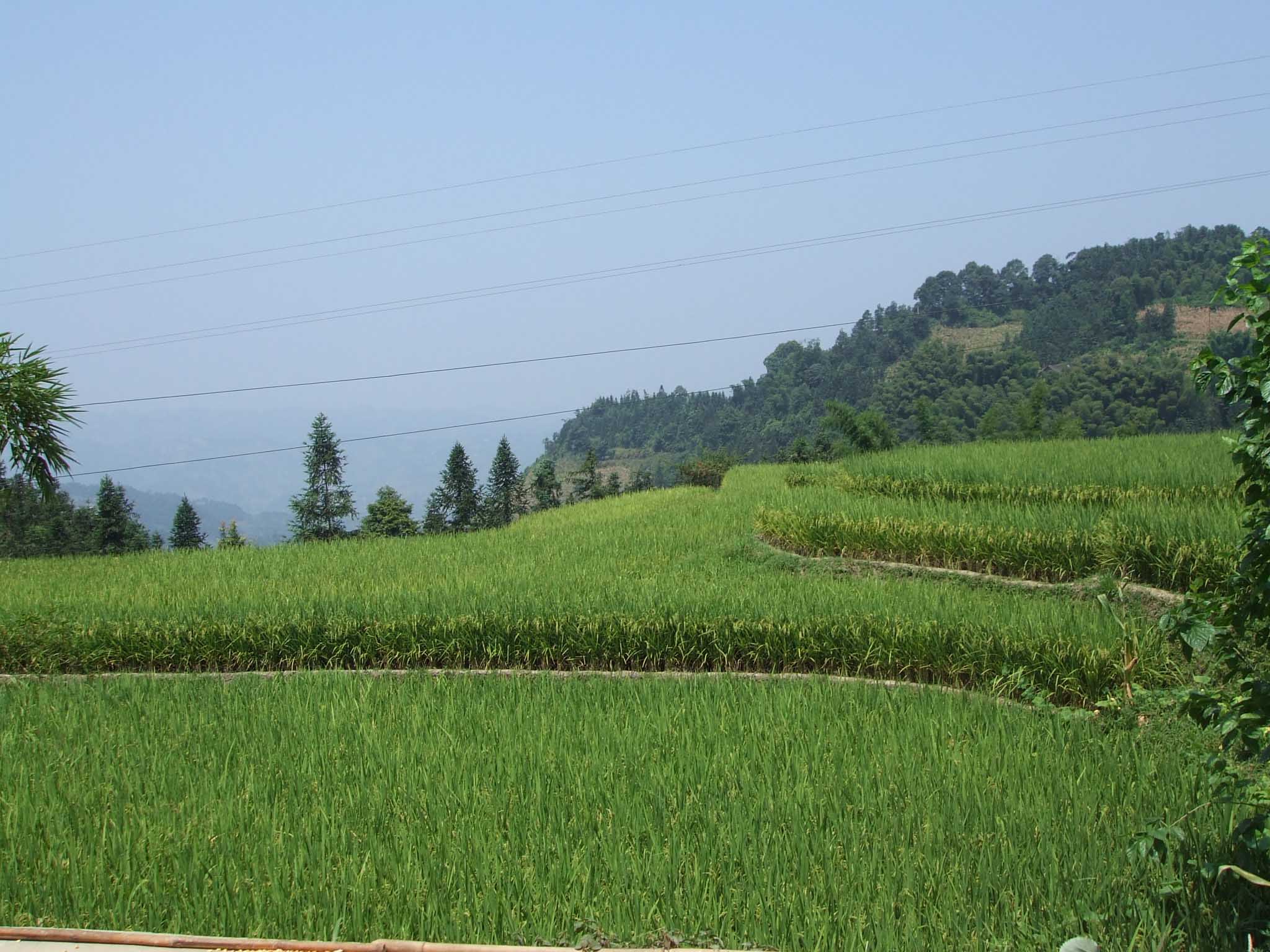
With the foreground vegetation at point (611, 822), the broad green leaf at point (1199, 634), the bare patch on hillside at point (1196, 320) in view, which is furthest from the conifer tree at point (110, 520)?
the bare patch on hillside at point (1196, 320)

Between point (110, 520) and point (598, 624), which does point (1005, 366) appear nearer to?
point (110, 520)

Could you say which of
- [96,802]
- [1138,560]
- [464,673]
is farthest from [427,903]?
[1138,560]

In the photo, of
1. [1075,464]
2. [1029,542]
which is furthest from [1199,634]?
[1075,464]

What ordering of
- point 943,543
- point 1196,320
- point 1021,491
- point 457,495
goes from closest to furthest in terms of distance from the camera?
1. point 943,543
2. point 1021,491
3. point 457,495
4. point 1196,320

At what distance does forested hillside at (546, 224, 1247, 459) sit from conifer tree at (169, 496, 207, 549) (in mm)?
24852

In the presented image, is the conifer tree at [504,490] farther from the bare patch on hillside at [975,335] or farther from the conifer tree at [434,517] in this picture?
the bare patch on hillside at [975,335]

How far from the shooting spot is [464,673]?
7.86 meters

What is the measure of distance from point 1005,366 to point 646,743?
2375 inches

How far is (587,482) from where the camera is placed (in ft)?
135

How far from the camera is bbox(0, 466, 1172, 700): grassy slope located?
7.36m

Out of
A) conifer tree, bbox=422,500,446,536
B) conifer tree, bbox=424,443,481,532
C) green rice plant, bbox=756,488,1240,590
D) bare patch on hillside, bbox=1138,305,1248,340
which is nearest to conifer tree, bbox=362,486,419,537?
conifer tree, bbox=422,500,446,536

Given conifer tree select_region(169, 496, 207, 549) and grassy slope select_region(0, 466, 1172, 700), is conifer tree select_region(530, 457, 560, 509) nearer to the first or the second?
conifer tree select_region(169, 496, 207, 549)

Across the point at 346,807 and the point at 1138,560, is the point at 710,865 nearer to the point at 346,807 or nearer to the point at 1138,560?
the point at 346,807

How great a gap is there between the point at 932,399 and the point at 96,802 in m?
56.7
